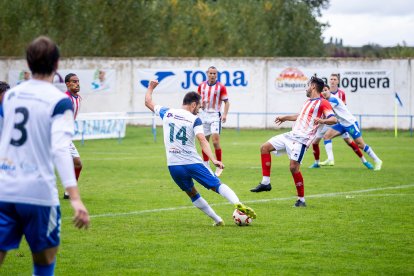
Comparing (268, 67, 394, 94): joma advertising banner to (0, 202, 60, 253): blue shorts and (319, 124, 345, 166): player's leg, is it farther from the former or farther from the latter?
(0, 202, 60, 253): blue shorts

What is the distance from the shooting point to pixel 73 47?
152 ft

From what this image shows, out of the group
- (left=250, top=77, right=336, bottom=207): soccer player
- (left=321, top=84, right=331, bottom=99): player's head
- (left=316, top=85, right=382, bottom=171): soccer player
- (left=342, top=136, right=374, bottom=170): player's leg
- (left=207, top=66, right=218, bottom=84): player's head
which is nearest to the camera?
(left=250, top=77, right=336, bottom=207): soccer player

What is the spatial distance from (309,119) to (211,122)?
6932 millimetres

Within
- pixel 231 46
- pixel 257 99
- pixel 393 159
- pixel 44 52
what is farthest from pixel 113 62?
pixel 44 52

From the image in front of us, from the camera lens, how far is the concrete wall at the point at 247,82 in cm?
3650

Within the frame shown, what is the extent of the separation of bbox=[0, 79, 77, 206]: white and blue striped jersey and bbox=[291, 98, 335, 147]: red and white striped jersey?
27.4 ft

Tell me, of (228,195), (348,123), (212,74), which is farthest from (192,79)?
(228,195)

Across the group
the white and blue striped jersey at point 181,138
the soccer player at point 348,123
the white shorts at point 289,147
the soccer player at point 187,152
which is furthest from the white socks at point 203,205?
the soccer player at point 348,123

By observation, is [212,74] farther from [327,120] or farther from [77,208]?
[77,208]

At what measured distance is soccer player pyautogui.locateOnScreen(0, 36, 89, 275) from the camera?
6000 millimetres

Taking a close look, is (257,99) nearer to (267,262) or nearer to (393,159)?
(393,159)

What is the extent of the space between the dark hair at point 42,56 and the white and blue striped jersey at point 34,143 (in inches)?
4.2

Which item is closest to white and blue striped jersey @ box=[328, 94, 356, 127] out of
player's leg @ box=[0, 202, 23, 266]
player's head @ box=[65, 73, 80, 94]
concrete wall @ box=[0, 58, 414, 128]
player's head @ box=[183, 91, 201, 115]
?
player's head @ box=[65, 73, 80, 94]

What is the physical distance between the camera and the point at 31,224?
6.09 meters
